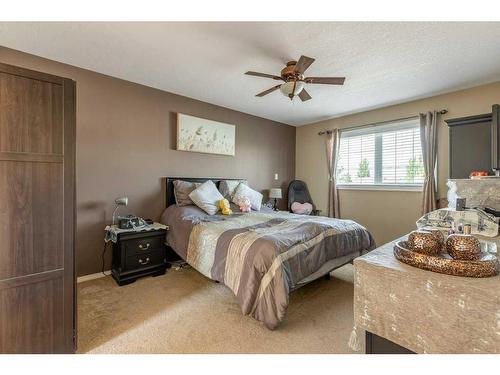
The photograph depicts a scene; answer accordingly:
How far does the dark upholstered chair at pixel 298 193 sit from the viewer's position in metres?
4.78

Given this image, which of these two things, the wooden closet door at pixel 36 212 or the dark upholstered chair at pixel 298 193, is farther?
the dark upholstered chair at pixel 298 193

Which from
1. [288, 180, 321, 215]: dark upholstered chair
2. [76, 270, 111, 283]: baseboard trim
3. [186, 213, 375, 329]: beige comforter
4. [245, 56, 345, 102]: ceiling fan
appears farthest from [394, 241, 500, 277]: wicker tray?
[288, 180, 321, 215]: dark upholstered chair

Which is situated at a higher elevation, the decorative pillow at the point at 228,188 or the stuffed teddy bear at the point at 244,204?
the decorative pillow at the point at 228,188

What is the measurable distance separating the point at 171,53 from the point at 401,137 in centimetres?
361

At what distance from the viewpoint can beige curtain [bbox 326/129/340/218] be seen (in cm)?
448

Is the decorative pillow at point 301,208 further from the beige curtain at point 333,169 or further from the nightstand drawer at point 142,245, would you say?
the nightstand drawer at point 142,245

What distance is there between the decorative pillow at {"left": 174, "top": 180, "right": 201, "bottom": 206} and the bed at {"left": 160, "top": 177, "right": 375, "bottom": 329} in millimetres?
246

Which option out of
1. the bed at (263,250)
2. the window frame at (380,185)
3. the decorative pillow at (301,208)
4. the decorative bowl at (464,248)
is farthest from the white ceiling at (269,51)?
the decorative pillow at (301,208)

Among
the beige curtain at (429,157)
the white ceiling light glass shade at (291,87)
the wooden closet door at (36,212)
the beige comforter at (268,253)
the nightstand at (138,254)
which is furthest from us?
the beige curtain at (429,157)

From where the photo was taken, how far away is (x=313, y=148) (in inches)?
195

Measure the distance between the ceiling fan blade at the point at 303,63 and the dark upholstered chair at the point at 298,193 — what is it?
2858 mm

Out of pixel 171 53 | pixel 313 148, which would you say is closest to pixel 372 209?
pixel 313 148

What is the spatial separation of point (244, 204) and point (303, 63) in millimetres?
2064

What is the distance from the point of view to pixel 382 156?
403cm
